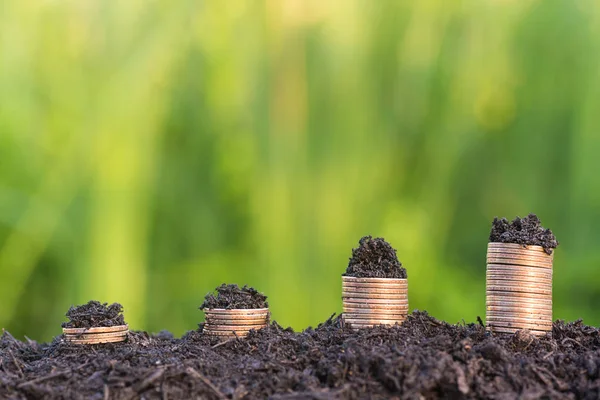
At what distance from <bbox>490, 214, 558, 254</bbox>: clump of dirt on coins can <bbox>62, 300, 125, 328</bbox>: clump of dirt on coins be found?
2.11 metres

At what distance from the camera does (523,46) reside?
6.25m

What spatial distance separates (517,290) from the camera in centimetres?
358

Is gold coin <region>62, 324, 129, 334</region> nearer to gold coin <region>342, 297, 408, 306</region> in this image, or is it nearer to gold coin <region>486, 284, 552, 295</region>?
gold coin <region>342, 297, 408, 306</region>

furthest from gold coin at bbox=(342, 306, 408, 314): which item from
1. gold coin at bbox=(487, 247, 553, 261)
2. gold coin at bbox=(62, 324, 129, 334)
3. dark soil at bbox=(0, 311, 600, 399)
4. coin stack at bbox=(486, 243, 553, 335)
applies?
gold coin at bbox=(62, 324, 129, 334)

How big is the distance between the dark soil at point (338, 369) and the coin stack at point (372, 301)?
10cm

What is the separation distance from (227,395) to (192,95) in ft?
13.8

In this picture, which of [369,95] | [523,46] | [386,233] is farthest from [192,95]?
[523,46]

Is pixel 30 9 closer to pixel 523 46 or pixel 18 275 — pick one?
pixel 18 275

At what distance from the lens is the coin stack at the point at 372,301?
12.0 feet

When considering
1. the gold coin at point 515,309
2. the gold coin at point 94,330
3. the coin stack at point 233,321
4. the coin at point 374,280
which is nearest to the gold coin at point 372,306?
the coin at point 374,280

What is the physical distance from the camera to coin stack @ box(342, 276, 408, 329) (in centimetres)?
366

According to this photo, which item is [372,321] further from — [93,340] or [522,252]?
[93,340]

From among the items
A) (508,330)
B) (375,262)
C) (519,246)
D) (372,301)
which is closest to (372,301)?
(372,301)

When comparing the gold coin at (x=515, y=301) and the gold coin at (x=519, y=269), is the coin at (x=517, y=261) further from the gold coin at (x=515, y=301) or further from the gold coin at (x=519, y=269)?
the gold coin at (x=515, y=301)
